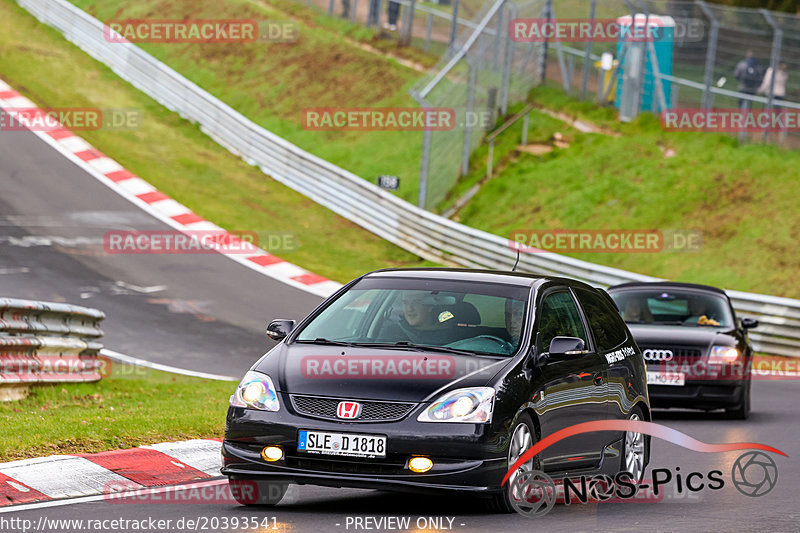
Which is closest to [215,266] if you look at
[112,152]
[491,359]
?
[112,152]

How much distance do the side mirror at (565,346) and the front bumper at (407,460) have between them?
906 mm

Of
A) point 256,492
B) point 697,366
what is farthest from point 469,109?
point 256,492

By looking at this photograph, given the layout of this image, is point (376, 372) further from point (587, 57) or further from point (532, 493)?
point (587, 57)

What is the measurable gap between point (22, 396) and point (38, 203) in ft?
48.9

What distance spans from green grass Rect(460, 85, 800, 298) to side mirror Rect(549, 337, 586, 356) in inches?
668

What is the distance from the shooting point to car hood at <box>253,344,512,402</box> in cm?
771

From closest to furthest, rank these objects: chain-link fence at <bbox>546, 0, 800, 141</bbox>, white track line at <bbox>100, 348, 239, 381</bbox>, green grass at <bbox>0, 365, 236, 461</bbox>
Answer: green grass at <bbox>0, 365, 236, 461</bbox> < white track line at <bbox>100, 348, 239, 381</bbox> < chain-link fence at <bbox>546, 0, 800, 141</bbox>

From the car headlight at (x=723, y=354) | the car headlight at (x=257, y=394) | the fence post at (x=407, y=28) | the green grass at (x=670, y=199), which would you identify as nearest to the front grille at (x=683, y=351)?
the car headlight at (x=723, y=354)

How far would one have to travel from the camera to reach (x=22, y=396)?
12.2 metres

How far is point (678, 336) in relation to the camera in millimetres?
14844

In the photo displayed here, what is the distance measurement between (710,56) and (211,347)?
49.8 ft

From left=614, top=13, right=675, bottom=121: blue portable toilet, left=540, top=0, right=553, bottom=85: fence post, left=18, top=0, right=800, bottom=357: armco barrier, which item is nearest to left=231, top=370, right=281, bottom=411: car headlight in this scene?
left=18, top=0, right=800, bottom=357: armco barrier

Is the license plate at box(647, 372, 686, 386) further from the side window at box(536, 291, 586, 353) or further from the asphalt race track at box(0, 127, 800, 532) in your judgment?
the side window at box(536, 291, 586, 353)

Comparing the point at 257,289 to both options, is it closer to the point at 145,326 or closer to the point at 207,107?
the point at 145,326
